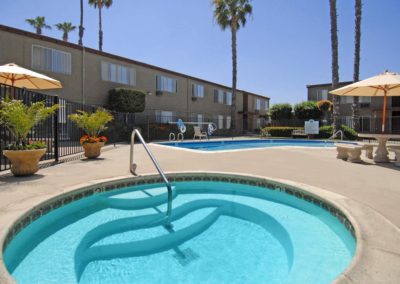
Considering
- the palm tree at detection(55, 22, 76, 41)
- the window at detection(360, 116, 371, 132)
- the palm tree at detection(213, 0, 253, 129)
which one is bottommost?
the window at detection(360, 116, 371, 132)

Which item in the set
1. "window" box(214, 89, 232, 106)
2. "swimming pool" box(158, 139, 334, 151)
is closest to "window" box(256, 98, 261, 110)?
"window" box(214, 89, 232, 106)

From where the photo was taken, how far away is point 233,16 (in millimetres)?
24125

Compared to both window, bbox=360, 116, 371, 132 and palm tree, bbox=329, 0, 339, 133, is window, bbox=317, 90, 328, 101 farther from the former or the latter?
palm tree, bbox=329, 0, 339, 133

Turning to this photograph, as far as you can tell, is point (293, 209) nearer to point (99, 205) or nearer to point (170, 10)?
point (99, 205)

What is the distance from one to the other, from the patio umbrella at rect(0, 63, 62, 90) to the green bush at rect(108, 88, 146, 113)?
738 cm

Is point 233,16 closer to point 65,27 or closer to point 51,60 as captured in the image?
point 51,60

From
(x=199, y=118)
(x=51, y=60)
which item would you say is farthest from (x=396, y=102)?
(x=51, y=60)

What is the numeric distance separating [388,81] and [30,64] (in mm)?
15176

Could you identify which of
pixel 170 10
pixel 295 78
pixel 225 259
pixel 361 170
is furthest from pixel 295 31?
pixel 225 259

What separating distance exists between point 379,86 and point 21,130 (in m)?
9.51

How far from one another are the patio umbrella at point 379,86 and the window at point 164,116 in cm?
1428

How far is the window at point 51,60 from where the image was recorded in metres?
13.7

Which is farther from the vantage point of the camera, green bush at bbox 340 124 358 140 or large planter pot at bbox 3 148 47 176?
green bush at bbox 340 124 358 140

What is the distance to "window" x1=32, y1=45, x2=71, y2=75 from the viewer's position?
13.7 meters
